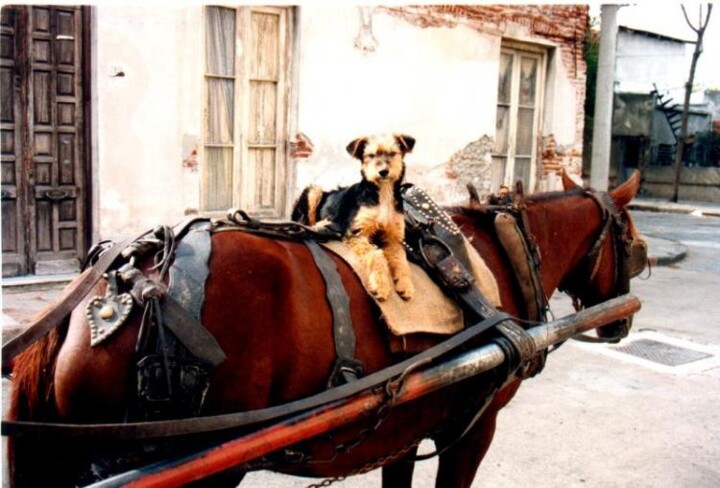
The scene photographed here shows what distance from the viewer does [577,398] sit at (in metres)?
5.52

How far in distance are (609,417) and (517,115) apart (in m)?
7.27

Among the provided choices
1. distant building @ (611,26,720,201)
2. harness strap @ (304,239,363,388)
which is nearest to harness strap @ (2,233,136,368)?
harness strap @ (304,239,363,388)

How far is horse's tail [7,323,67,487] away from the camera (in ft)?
6.89

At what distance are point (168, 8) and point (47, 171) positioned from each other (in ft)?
6.57

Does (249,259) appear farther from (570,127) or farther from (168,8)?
(570,127)

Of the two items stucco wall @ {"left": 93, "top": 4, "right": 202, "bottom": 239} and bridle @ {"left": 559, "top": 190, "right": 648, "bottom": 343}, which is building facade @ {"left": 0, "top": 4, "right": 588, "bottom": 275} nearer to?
stucco wall @ {"left": 93, "top": 4, "right": 202, "bottom": 239}

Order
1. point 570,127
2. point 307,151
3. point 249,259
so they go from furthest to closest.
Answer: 1. point 570,127
2. point 307,151
3. point 249,259

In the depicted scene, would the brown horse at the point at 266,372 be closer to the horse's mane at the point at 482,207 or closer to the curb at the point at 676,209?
the horse's mane at the point at 482,207

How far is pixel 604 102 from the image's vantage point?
1066cm

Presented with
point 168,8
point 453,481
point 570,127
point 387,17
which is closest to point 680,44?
point 570,127

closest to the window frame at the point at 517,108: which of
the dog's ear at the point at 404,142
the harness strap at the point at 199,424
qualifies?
the dog's ear at the point at 404,142

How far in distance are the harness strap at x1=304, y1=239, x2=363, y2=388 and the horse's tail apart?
0.83 meters

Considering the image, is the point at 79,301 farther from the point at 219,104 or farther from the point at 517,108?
the point at 517,108

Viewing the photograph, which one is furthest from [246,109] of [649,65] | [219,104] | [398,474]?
[649,65]
